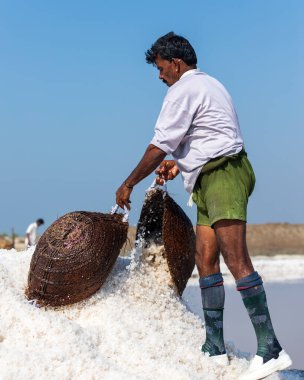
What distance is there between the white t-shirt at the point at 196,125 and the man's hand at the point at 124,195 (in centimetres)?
33

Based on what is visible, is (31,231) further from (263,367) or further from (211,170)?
(263,367)

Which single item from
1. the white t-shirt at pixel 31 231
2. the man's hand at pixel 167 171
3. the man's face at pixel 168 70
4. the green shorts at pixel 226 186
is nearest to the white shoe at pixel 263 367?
the green shorts at pixel 226 186

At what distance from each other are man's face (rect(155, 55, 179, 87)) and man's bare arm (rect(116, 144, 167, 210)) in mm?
471

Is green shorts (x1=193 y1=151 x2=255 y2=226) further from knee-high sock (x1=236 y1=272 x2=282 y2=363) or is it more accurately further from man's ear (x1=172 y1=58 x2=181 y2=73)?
man's ear (x1=172 y1=58 x2=181 y2=73)

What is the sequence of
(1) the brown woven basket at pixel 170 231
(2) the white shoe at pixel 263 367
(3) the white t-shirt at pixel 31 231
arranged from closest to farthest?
(2) the white shoe at pixel 263 367
(1) the brown woven basket at pixel 170 231
(3) the white t-shirt at pixel 31 231

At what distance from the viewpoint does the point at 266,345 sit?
13.5 feet

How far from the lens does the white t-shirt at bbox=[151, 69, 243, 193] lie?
411cm

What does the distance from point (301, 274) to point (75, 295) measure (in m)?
13.7

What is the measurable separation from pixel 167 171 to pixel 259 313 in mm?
1226

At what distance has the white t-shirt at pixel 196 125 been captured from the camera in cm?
411

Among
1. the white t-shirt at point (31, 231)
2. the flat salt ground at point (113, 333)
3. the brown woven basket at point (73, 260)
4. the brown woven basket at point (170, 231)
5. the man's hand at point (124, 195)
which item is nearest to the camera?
the flat salt ground at point (113, 333)

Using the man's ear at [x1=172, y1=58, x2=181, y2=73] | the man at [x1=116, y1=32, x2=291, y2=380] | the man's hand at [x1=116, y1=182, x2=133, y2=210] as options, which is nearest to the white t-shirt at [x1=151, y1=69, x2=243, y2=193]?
the man at [x1=116, y1=32, x2=291, y2=380]

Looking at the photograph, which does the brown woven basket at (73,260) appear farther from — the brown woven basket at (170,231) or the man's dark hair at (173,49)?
the man's dark hair at (173,49)

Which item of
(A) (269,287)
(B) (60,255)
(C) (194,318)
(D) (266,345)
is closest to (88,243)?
(B) (60,255)
